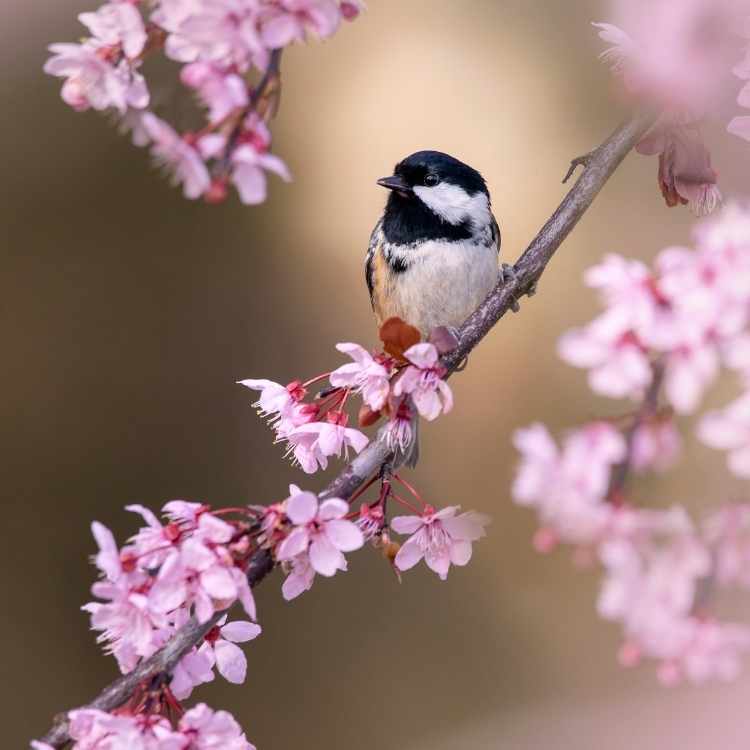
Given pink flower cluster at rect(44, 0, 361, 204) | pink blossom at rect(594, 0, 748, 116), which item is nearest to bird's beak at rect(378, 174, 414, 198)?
pink blossom at rect(594, 0, 748, 116)

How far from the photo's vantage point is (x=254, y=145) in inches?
36.5

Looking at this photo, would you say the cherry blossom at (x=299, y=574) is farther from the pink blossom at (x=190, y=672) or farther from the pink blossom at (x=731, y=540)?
the pink blossom at (x=731, y=540)

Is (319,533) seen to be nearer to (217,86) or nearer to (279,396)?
(279,396)

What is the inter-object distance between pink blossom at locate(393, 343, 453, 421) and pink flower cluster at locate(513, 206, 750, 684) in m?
0.31

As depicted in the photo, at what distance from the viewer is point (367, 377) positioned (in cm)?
120

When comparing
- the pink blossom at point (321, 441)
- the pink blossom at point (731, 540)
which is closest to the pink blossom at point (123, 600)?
the pink blossom at point (321, 441)

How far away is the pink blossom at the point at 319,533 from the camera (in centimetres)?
101

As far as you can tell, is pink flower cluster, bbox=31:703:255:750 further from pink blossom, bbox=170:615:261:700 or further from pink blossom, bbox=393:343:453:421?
pink blossom, bbox=393:343:453:421

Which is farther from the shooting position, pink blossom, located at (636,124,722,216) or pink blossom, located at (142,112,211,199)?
pink blossom, located at (636,124,722,216)

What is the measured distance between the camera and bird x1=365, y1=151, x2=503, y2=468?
2061 millimetres

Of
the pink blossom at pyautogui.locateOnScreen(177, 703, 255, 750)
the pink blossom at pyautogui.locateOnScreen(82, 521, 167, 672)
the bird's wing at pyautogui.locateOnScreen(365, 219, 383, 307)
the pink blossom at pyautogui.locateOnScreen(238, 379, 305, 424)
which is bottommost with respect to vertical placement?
the pink blossom at pyautogui.locateOnScreen(177, 703, 255, 750)

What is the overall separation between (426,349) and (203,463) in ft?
8.50

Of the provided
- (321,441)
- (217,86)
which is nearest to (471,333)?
(321,441)

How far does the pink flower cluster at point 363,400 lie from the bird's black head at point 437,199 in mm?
832
